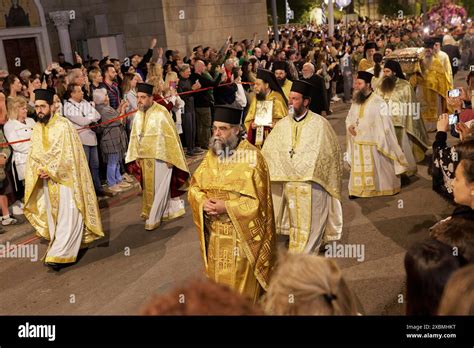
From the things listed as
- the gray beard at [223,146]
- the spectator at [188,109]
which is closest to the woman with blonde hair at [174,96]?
the spectator at [188,109]

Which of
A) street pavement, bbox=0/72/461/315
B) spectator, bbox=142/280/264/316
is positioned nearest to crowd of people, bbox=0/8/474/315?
spectator, bbox=142/280/264/316

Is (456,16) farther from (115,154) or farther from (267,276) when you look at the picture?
(267,276)

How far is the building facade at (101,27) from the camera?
→ 61.4ft

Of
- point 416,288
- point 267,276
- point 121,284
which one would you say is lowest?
point 121,284

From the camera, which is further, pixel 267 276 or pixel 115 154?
pixel 115 154

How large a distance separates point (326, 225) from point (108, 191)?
15.2 feet

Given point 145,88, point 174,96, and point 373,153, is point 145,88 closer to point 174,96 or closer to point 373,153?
point 174,96

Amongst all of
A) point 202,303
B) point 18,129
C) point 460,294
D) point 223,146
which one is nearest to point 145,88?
point 18,129

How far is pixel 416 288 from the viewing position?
9.05 feet

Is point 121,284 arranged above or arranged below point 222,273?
→ below

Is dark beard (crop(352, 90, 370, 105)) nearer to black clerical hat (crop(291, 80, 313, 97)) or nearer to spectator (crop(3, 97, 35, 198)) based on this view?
black clerical hat (crop(291, 80, 313, 97))
